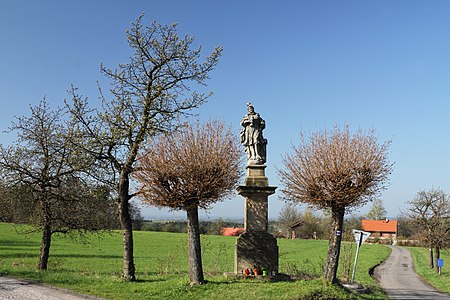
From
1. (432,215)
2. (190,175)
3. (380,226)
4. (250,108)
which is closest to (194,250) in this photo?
(190,175)

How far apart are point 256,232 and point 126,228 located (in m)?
4.74

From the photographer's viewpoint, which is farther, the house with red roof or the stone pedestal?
the house with red roof

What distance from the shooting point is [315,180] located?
14.4 m

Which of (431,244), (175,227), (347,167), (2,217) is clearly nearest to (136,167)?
(347,167)

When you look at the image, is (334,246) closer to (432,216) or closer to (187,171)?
(187,171)

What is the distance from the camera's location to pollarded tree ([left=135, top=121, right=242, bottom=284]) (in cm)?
1330

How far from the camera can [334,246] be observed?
1441cm

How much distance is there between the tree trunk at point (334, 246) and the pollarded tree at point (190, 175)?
13.3 ft

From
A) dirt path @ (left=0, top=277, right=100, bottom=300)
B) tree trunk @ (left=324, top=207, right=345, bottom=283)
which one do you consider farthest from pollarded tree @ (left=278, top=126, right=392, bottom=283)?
dirt path @ (left=0, top=277, right=100, bottom=300)

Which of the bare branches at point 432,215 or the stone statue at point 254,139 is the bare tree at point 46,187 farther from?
the bare branches at point 432,215

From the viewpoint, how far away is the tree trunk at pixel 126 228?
46.0 feet

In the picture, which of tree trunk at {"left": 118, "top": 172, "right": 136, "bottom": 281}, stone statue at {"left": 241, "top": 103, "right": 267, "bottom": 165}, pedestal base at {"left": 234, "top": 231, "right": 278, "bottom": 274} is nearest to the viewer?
tree trunk at {"left": 118, "top": 172, "right": 136, "bottom": 281}

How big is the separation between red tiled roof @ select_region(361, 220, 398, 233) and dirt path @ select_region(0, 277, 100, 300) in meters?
97.2

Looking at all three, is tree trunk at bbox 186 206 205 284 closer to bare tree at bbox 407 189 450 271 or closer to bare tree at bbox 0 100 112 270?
bare tree at bbox 0 100 112 270
